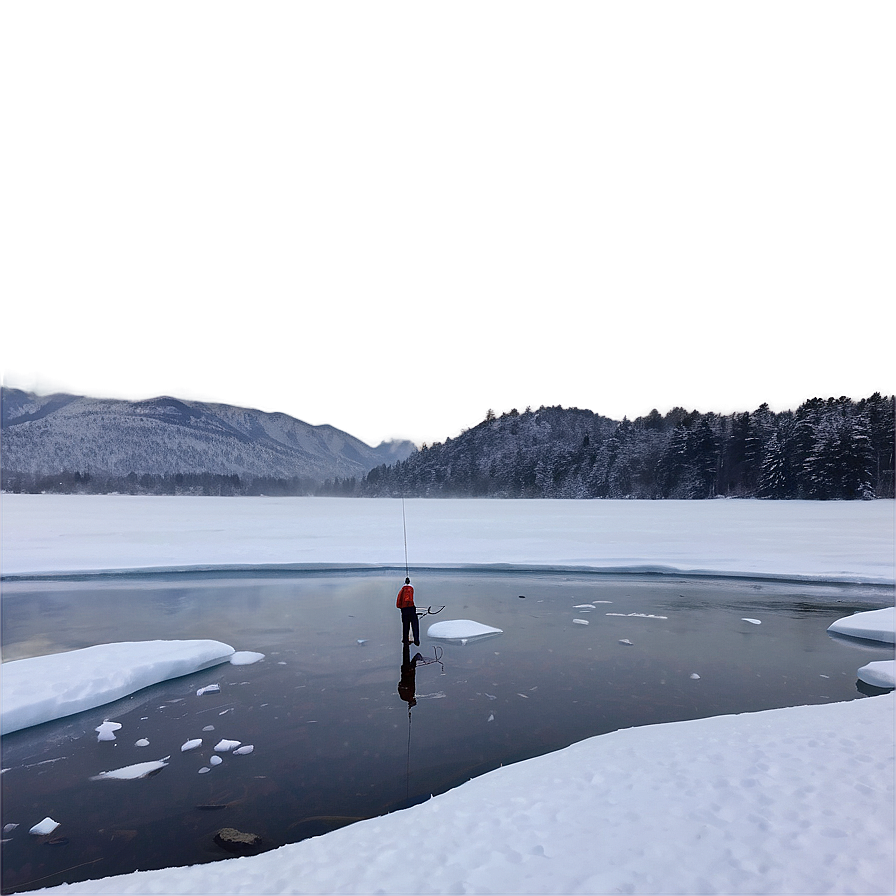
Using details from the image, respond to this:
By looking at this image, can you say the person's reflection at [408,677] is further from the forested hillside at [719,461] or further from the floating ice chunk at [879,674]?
the forested hillside at [719,461]

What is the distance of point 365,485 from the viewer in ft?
518

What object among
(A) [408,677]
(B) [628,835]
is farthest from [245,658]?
(B) [628,835]

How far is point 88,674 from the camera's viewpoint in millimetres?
9875

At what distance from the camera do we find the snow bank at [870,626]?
1318cm

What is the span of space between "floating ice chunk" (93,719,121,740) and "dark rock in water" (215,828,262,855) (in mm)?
3670

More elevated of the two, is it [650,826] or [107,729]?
[650,826]

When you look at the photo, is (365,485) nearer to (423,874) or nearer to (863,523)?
(863,523)

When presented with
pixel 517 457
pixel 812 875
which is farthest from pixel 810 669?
pixel 517 457

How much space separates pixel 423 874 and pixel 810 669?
1019cm

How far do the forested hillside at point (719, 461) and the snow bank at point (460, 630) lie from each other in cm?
6648

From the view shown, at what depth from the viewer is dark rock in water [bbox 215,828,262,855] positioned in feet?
17.6

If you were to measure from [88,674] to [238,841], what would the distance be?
6.36m

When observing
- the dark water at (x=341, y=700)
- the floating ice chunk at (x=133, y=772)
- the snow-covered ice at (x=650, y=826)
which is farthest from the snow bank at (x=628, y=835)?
the floating ice chunk at (x=133, y=772)

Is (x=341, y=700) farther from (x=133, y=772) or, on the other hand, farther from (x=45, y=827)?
(x=45, y=827)
